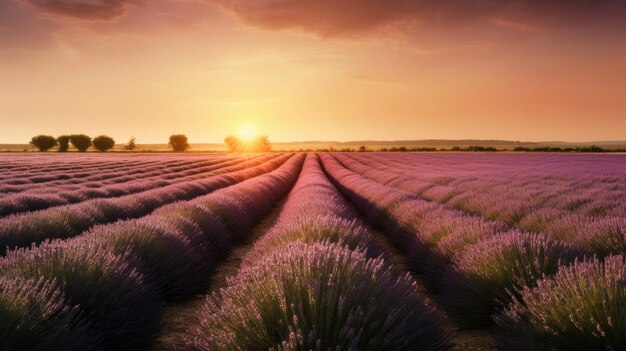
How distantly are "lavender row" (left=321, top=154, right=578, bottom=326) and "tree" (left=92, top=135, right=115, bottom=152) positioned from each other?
4123 inches

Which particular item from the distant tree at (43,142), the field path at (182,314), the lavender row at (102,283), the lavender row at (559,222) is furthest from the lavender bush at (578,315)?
the distant tree at (43,142)

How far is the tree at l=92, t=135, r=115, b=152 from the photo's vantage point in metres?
101

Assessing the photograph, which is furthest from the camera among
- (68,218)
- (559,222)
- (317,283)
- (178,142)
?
(178,142)

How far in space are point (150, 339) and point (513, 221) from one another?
236 inches

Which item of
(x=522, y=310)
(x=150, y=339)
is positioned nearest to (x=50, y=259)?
(x=150, y=339)

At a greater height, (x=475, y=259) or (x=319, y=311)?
(x=319, y=311)

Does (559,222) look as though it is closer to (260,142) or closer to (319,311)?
(319,311)

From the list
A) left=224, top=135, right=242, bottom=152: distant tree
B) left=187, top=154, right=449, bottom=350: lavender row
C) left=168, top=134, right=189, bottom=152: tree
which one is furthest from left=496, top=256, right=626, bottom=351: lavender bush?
left=224, top=135, right=242, bottom=152: distant tree

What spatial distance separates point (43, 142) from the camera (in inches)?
4035

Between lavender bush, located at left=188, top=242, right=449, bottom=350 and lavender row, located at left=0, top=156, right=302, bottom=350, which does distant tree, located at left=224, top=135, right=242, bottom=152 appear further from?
lavender bush, located at left=188, top=242, right=449, bottom=350

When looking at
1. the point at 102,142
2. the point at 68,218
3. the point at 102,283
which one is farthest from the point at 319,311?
the point at 102,142

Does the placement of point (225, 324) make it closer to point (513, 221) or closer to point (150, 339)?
point (150, 339)

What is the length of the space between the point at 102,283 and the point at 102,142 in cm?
10727

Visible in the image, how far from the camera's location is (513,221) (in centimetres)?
772
